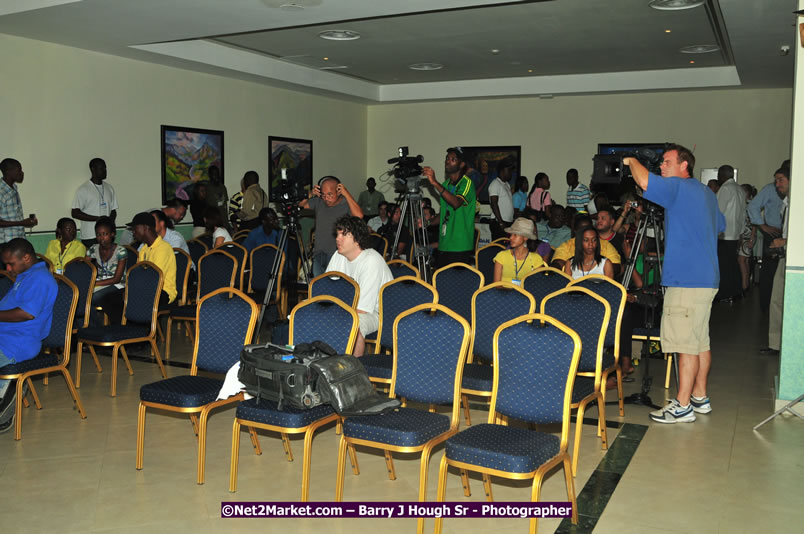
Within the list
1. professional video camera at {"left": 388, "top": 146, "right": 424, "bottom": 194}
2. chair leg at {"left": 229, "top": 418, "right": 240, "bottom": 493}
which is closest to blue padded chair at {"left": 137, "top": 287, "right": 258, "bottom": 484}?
chair leg at {"left": 229, "top": 418, "right": 240, "bottom": 493}

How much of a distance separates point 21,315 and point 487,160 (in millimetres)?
10824

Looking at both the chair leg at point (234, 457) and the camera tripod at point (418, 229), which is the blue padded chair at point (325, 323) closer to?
the chair leg at point (234, 457)

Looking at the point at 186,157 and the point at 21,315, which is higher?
the point at 186,157

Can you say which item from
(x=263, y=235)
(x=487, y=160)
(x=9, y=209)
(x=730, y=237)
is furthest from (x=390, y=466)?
(x=487, y=160)

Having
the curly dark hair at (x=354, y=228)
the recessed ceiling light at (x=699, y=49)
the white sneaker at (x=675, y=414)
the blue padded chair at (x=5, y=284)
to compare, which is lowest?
the white sneaker at (x=675, y=414)

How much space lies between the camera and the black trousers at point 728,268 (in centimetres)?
966

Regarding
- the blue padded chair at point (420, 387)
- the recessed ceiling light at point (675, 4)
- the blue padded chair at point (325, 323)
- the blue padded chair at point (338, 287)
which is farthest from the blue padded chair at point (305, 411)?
the recessed ceiling light at point (675, 4)

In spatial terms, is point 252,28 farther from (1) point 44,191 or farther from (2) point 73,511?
(2) point 73,511

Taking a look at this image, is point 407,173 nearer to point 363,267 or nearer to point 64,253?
point 363,267

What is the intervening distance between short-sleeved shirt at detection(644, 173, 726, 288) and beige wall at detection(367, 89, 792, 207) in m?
8.79

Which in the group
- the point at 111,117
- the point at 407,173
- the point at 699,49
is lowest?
the point at 407,173

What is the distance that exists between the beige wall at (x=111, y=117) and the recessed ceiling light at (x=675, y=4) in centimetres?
638

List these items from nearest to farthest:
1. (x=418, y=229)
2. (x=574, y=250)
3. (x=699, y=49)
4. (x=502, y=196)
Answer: (x=574, y=250), (x=418, y=229), (x=699, y=49), (x=502, y=196)

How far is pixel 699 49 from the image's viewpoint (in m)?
10.1
